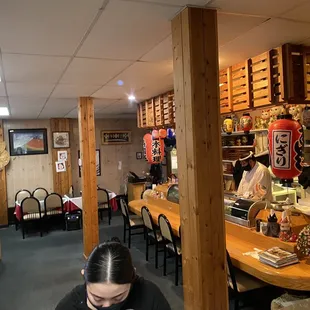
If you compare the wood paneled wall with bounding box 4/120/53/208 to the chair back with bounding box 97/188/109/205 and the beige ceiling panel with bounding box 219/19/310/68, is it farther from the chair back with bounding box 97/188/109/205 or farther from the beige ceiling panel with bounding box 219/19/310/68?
the beige ceiling panel with bounding box 219/19/310/68

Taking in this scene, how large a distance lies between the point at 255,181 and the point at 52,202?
4.62 metres

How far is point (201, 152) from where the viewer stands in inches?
75.9

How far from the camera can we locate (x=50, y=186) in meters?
8.52

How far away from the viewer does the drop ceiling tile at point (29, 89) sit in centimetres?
399

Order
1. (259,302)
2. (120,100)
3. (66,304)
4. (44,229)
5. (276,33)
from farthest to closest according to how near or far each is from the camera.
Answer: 1. (44,229)
2. (120,100)
3. (259,302)
4. (276,33)
5. (66,304)

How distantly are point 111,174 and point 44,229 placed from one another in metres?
2.50

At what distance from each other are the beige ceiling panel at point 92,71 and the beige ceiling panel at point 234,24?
1091 mm

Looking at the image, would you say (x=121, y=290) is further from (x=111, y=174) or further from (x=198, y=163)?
(x=111, y=174)

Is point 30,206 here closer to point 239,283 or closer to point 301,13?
point 239,283

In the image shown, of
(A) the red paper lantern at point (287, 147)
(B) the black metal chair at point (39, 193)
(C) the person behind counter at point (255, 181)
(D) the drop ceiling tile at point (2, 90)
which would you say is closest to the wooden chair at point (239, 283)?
(A) the red paper lantern at point (287, 147)

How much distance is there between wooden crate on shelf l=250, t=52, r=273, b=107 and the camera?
117 inches

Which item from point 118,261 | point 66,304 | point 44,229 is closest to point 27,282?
point 44,229

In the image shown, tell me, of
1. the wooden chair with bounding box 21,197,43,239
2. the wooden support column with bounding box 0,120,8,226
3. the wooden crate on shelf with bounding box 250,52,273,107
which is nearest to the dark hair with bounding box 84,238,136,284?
the wooden crate on shelf with bounding box 250,52,273,107

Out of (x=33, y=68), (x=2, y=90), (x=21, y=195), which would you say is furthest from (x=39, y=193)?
(x=33, y=68)
